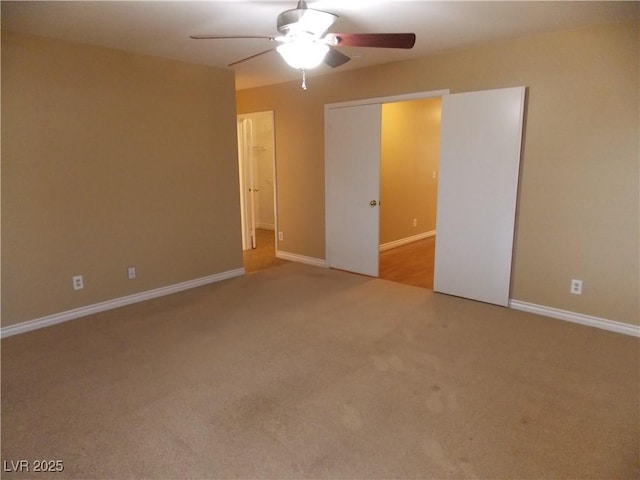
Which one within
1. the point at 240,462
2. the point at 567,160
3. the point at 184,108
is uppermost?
the point at 184,108

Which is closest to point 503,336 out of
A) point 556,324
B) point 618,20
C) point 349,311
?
point 556,324

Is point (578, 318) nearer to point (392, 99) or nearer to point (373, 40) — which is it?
point (392, 99)

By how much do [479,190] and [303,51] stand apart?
2229 mm

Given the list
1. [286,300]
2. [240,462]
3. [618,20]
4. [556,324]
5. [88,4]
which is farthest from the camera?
[286,300]

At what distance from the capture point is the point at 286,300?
4.00 metres

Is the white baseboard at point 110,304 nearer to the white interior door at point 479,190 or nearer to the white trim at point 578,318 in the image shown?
the white interior door at point 479,190

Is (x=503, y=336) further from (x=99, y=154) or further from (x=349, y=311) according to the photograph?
(x=99, y=154)

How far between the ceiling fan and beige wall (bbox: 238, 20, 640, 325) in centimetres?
168

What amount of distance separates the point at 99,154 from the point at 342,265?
9.59 ft

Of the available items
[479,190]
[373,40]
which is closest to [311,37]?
[373,40]

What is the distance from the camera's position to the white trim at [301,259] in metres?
5.27

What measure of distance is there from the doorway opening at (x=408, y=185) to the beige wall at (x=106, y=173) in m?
2.22

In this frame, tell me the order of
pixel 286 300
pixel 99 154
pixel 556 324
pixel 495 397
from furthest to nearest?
pixel 286 300, pixel 99 154, pixel 556 324, pixel 495 397

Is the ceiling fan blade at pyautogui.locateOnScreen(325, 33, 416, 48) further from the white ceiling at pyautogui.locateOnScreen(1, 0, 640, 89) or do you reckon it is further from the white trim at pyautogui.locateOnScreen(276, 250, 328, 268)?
the white trim at pyautogui.locateOnScreen(276, 250, 328, 268)
